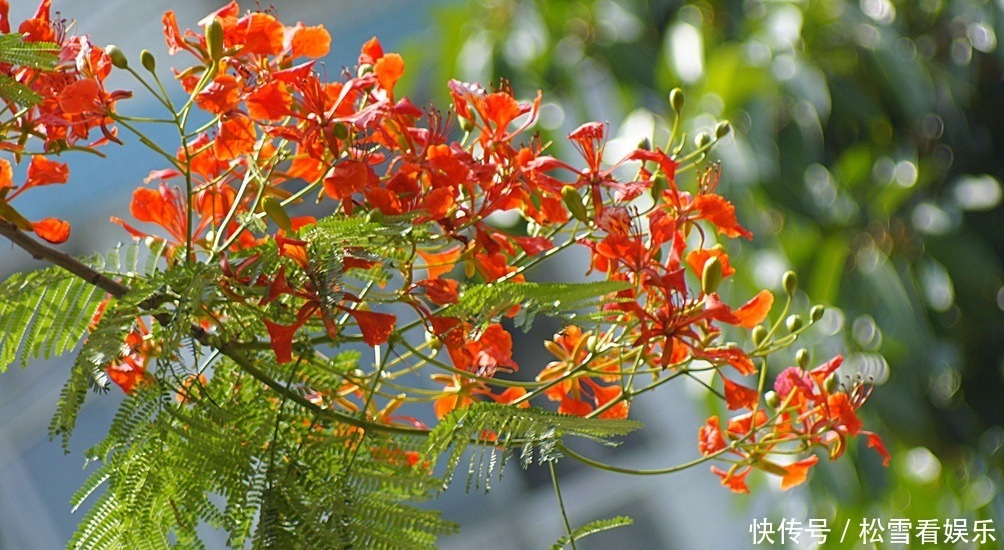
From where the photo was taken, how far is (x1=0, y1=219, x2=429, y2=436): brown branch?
1.56 ft

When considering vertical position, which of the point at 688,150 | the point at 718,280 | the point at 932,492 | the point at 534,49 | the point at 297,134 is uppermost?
the point at 534,49

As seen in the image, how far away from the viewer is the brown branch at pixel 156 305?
1.56 ft

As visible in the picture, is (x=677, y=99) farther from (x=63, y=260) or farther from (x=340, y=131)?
(x=63, y=260)

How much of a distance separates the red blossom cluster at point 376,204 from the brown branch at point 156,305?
0.7 inches

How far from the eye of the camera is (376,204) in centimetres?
51

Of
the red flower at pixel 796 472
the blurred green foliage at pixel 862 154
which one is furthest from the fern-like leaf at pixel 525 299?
the blurred green foliage at pixel 862 154

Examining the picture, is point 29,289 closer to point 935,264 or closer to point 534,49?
point 534,49

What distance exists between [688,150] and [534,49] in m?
0.31

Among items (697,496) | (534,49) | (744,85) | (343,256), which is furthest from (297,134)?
(697,496)

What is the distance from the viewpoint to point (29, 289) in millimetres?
522

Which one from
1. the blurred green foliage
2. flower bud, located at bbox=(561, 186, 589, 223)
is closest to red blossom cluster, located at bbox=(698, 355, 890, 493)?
flower bud, located at bbox=(561, 186, 589, 223)

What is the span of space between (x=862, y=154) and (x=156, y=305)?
1.30 m

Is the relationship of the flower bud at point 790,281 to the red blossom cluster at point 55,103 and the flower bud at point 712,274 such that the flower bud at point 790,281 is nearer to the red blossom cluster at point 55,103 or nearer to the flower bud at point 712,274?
the flower bud at point 712,274

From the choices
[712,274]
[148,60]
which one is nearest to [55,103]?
[148,60]
